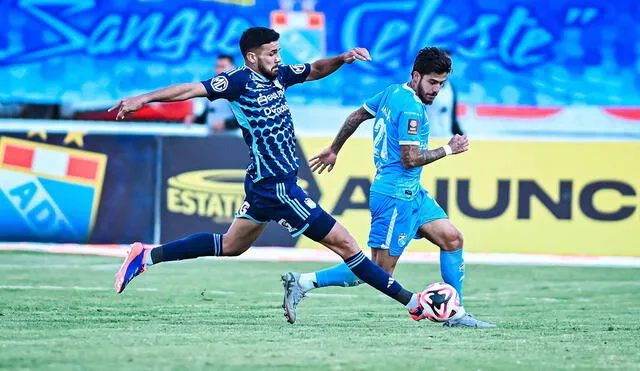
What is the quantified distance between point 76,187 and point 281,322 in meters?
7.20

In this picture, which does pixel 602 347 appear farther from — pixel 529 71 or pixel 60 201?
pixel 529 71

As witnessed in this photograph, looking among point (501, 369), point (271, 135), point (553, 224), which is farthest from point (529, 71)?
point (501, 369)

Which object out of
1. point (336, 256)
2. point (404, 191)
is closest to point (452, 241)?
point (404, 191)

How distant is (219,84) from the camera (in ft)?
29.3

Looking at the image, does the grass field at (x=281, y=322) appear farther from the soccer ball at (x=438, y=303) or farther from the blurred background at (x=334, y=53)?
the blurred background at (x=334, y=53)

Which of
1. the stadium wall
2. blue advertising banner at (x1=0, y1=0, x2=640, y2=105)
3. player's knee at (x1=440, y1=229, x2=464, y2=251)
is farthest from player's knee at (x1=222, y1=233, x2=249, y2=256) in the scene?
blue advertising banner at (x1=0, y1=0, x2=640, y2=105)

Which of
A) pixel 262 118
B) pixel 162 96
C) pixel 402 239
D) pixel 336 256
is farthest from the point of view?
pixel 336 256

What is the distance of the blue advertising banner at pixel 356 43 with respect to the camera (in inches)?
758

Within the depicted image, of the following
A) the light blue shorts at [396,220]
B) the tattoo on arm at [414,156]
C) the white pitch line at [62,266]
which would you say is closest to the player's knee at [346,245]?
the light blue shorts at [396,220]

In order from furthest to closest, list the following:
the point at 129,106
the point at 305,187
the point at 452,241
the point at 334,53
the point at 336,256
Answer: the point at 334,53, the point at 305,187, the point at 336,256, the point at 452,241, the point at 129,106

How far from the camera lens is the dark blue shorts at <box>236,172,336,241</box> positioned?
9.12 metres

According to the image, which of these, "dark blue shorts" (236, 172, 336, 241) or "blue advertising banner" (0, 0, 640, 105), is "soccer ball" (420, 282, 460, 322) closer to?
"dark blue shorts" (236, 172, 336, 241)

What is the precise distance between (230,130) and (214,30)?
10.1 ft

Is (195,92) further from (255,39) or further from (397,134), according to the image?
(397,134)
